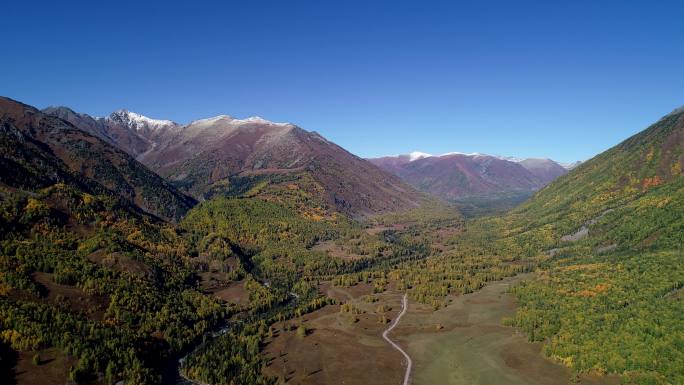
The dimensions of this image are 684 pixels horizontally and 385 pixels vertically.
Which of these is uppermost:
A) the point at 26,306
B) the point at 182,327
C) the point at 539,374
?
Answer: the point at 26,306

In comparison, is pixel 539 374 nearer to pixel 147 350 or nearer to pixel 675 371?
pixel 675 371

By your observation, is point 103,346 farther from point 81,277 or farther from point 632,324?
point 632,324

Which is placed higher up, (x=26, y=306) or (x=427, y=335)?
(x=26, y=306)

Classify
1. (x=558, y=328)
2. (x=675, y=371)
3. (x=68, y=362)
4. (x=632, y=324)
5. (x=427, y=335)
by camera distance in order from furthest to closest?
(x=427, y=335) < (x=558, y=328) < (x=632, y=324) < (x=68, y=362) < (x=675, y=371)

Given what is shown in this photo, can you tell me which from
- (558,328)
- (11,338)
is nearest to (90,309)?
(11,338)

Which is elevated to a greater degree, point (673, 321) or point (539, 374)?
point (673, 321)

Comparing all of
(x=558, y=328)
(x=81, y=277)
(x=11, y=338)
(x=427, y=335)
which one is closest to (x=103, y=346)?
(x=11, y=338)

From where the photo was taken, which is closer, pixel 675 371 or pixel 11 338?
pixel 675 371

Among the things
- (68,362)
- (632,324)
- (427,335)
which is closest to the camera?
(68,362)

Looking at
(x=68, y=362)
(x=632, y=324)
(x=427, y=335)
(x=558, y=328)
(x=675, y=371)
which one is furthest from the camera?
(x=427, y=335)
